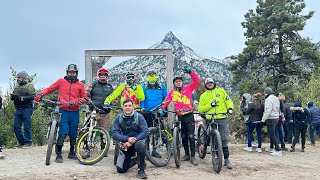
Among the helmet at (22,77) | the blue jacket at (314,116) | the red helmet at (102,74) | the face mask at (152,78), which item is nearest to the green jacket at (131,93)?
the face mask at (152,78)

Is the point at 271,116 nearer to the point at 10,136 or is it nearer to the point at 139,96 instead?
the point at 139,96

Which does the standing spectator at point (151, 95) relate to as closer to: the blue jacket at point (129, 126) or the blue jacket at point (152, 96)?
the blue jacket at point (152, 96)

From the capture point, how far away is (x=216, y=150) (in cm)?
781

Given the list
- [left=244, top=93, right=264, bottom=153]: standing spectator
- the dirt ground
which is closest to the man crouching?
the dirt ground

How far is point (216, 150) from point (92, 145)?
2593 mm

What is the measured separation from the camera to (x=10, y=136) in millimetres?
16250

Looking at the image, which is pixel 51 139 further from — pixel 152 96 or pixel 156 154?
pixel 152 96

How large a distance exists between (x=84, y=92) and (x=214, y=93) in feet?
9.45

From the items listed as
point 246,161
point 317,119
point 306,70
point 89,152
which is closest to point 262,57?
point 306,70

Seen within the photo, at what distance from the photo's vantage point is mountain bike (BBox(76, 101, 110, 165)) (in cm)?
772

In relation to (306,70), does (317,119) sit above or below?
below

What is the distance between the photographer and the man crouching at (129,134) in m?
6.95

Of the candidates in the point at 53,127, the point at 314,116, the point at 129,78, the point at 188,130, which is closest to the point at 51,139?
the point at 53,127

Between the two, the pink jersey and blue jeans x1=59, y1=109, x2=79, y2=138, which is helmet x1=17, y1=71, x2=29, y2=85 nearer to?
blue jeans x1=59, y1=109, x2=79, y2=138
